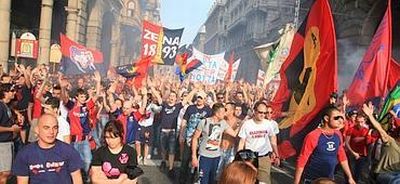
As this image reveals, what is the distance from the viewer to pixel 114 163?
17.2ft

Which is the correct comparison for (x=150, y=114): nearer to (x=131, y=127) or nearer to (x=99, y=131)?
(x=131, y=127)

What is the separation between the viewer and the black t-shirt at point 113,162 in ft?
17.2

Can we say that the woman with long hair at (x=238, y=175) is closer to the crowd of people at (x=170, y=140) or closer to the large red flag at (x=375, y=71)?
the crowd of people at (x=170, y=140)

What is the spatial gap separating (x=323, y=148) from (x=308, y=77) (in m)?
1.68

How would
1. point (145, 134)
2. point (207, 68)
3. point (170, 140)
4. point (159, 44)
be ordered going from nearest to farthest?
1. point (170, 140)
2. point (145, 134)
3. point (159, 44)
4. point (207, 68)

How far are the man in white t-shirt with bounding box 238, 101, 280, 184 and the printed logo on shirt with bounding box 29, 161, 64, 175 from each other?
10.3 ft

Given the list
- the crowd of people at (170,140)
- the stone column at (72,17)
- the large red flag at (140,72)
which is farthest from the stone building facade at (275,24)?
the stone column at (72,17)

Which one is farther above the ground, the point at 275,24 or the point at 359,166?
the point at 275,24

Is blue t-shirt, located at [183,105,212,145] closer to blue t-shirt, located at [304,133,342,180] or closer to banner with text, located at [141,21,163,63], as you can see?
blue t-shirt, located at [304,133,342,180]

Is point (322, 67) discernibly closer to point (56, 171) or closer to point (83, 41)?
point (56, 171)

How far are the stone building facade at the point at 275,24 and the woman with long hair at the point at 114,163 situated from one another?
17591mm

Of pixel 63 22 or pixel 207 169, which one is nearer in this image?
pixel 207 169

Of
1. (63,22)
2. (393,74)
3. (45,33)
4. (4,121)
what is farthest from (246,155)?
(63,22)

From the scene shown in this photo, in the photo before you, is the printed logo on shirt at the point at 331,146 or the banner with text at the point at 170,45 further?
the banner with text at the point at 170,45
